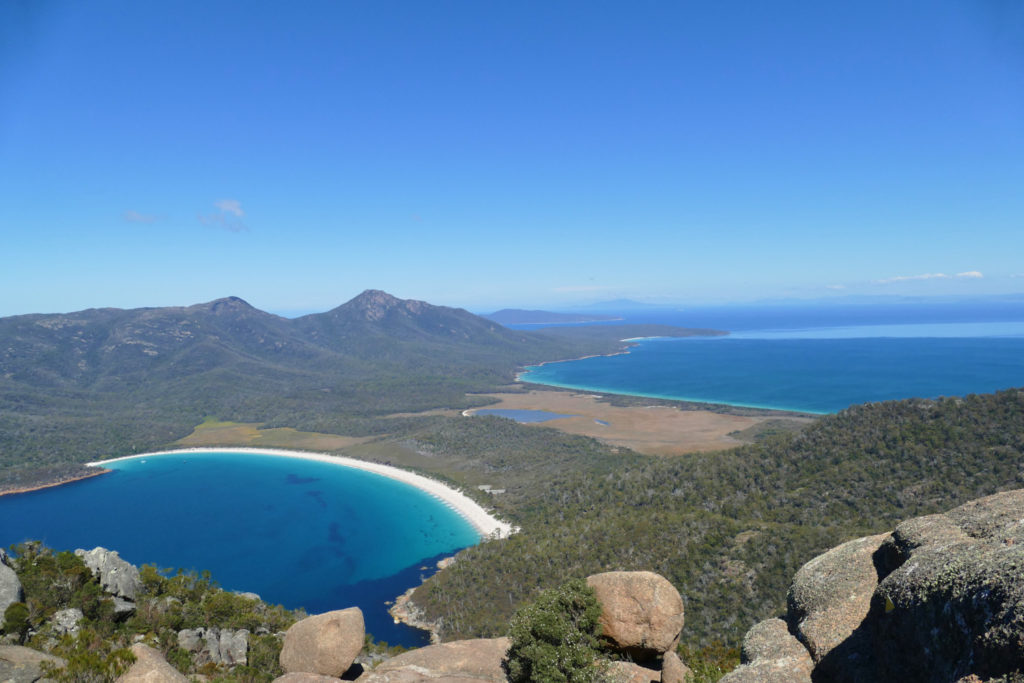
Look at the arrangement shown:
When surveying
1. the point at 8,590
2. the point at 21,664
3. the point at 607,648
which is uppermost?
the point at 21,664

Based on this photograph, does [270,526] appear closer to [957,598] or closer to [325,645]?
[325,645]

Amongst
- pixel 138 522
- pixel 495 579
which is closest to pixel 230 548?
pixel 138 522

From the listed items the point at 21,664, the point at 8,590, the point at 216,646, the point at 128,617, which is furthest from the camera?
the point at 128,617

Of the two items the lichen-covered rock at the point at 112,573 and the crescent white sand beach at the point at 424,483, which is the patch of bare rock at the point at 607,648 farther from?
the crescent white sand beach at the point at 424,483

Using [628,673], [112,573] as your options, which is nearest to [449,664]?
[628,673]

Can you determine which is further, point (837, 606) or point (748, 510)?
point (748, 510)

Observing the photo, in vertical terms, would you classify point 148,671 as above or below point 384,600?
above

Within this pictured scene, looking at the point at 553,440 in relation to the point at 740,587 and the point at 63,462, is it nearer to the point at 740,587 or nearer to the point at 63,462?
the point at 740,587
